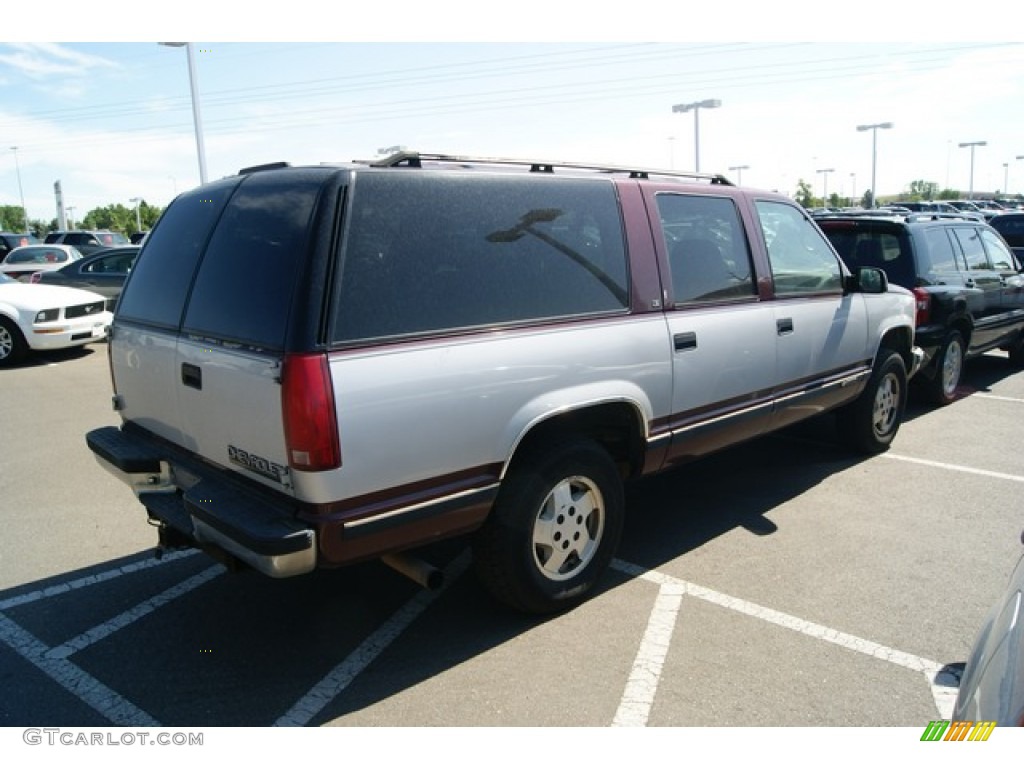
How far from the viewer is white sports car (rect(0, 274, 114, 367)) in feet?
34.8

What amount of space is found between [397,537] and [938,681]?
7.50 ft

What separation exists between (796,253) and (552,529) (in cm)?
276

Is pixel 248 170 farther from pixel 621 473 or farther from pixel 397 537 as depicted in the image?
pixel 621 473

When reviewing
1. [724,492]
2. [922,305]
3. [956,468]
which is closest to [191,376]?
[724,492]

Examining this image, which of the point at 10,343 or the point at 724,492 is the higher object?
the point at 10,343

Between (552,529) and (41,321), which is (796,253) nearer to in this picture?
(552,529)

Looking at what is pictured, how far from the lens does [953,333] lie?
7484mm

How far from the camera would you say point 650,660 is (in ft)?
10.7

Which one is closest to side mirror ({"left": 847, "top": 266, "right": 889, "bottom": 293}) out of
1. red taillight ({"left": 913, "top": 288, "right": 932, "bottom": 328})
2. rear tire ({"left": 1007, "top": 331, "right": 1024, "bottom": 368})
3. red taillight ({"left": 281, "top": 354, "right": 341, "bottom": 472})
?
red taillight ({"left": 913, "top": 288, "right": 932, "bottom": 328})

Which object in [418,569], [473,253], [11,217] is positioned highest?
[11,217]

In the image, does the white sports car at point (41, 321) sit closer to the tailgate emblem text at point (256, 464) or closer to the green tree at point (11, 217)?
the tailgate emblem text at point (256, 464)

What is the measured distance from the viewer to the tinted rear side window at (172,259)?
348cm

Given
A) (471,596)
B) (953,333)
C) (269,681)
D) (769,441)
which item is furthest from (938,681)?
(953,333)

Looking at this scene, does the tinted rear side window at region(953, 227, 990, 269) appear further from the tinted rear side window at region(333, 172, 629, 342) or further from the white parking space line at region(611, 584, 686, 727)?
the white parking space line at region(611, 584, 686, 727)
